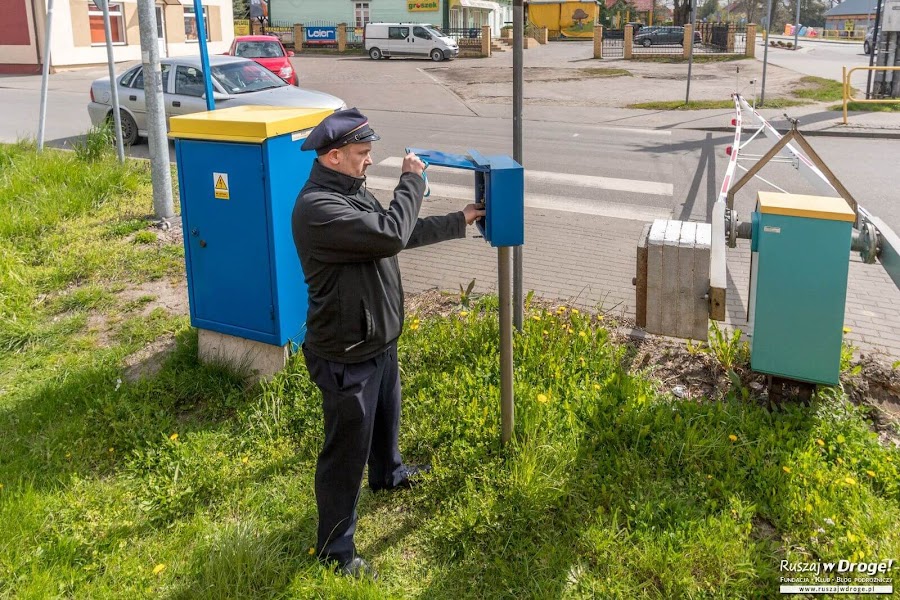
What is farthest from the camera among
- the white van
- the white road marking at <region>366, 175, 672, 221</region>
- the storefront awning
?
the storefront awning

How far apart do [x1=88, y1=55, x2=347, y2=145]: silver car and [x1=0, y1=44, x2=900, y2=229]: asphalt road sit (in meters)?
0.74

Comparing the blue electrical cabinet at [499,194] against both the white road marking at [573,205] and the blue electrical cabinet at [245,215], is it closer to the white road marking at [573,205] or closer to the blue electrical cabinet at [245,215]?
the blue electrical cabinet at [245,215]

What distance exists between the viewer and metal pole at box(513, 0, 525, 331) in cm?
452

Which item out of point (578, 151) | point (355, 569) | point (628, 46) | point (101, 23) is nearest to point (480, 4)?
point (628, 46)

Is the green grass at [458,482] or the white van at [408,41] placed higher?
the white van at [408,41]

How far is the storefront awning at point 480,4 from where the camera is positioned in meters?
48.6

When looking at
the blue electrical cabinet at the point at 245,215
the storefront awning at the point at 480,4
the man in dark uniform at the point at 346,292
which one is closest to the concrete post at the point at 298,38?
the storefront awning at the point at 480,4

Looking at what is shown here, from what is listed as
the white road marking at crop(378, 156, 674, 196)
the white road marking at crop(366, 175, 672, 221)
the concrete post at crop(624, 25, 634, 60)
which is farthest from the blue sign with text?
the white road marking at crop(366, 175, 672, 221)

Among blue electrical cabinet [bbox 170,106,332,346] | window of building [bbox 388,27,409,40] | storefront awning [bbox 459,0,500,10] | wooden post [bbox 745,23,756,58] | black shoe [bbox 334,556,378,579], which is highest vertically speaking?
storefront awning [bbox 459,0,500,10]

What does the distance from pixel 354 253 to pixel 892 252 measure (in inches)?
104

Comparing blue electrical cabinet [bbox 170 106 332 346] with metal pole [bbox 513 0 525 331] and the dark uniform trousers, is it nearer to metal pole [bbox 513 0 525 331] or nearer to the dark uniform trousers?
metal pole [bbox 513 0 525 331]

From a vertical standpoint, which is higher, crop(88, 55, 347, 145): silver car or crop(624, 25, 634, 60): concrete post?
crop(624, 25, 634, 60): concrete post

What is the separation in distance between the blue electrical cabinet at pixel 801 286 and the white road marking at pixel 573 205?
516 centimetres

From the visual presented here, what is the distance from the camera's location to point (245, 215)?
182 inches
